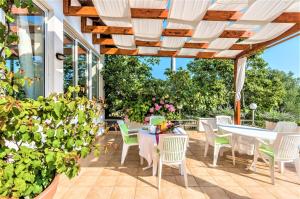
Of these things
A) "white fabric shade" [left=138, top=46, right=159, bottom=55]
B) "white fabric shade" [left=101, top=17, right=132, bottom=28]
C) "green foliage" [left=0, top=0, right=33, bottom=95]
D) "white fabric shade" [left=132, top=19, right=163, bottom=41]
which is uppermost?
"white fabric shade" [left=138, top=46, right=159, bottom=55]

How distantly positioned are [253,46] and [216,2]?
11.1ft

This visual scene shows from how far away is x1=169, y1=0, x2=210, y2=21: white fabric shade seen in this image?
3253 mm

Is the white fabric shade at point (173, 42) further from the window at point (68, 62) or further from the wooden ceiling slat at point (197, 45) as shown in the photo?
the window at point (68, 62)

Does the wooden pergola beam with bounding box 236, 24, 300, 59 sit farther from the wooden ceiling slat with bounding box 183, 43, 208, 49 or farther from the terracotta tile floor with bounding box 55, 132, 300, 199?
the terracotta tile floor with bounding box 55, 132, 300, 199

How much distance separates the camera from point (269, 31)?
450 cm

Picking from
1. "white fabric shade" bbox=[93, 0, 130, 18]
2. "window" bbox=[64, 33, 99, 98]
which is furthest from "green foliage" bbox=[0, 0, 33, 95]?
"window" bbox=[64, 33, 99, 98]

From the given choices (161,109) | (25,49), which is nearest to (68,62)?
(25,49)

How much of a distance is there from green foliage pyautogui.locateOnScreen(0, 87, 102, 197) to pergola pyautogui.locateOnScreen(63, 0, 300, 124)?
7.97 feet

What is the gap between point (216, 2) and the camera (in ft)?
11.0

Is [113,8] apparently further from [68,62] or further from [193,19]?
[68,62]

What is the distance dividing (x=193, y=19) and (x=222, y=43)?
2.10 m

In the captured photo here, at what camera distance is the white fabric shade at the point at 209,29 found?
4.15 m

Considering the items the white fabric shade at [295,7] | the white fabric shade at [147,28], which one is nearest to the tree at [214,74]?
the white fabric shade at [147,28]

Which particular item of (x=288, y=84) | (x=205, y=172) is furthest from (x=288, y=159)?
(x=288, y=84)
